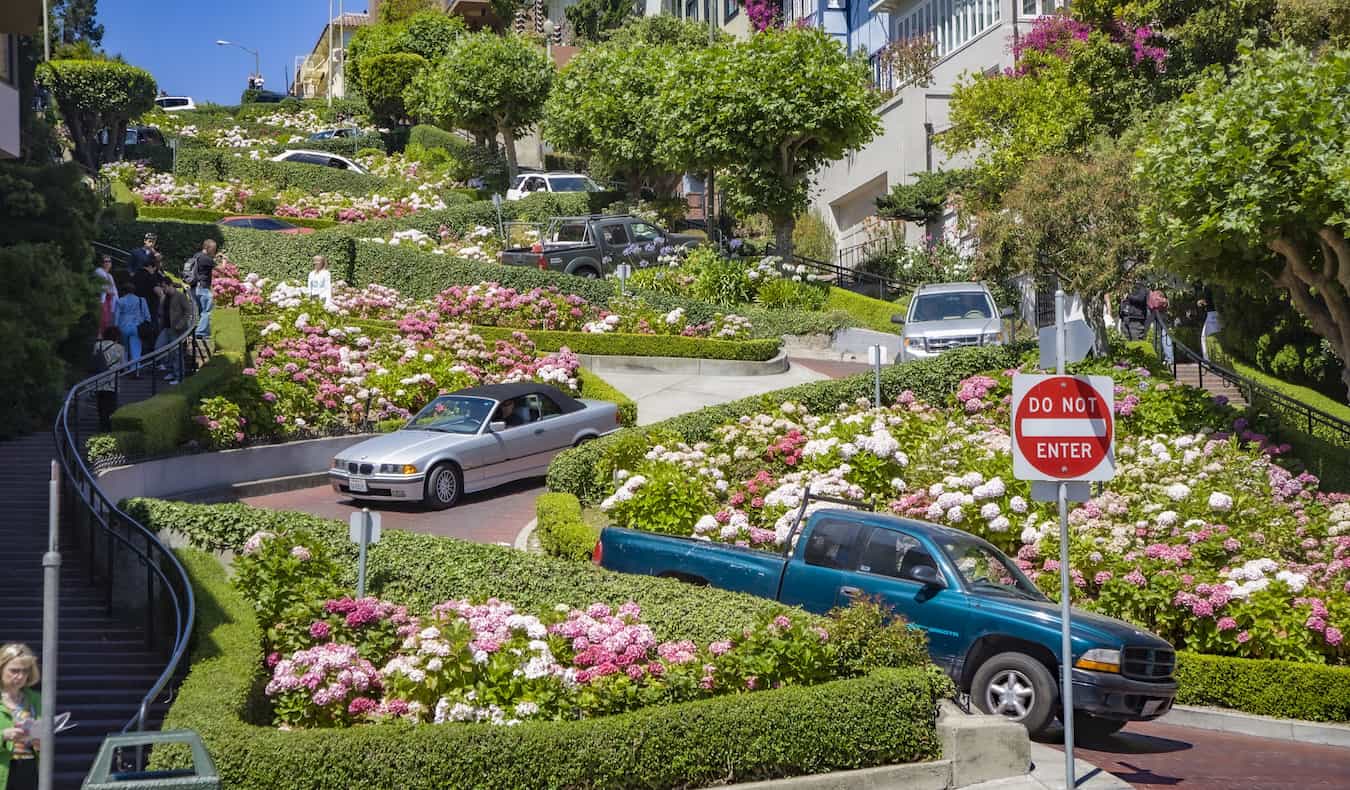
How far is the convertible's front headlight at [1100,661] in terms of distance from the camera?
37.3 feet

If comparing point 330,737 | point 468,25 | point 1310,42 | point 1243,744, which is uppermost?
point 468,25

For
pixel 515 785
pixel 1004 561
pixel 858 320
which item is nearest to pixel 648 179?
pixel 858 320

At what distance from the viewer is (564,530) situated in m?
16.0

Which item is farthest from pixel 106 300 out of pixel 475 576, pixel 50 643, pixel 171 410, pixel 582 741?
pixel 50 643

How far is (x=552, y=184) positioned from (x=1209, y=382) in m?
30.8

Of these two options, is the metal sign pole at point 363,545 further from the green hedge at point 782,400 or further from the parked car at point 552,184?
the parked car at point 552,184

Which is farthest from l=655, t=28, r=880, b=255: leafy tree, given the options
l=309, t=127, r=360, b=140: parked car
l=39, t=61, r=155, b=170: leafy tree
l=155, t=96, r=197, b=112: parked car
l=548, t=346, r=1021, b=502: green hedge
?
l=155, t=96, r=197, b=112: parked car

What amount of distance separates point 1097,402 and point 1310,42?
21.3 metres

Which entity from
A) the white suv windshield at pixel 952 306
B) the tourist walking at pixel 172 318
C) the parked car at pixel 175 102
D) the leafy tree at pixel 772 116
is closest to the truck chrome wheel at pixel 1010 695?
the tourist walking at pixel 172 318

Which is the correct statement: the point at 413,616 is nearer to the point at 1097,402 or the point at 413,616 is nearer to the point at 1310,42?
the point at 1097,402

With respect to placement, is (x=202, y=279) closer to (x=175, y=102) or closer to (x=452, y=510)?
(x=452, y=510)

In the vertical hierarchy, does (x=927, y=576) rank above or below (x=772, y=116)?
below

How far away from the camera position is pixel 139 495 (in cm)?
1825

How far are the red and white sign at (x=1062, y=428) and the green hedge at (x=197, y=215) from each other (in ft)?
120
